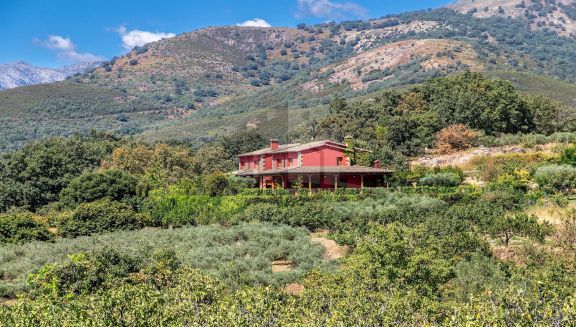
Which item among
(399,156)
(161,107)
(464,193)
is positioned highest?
(161,107)

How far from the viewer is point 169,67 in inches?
7869

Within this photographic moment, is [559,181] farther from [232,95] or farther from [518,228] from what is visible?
[232,95]

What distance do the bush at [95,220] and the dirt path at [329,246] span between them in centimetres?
1363

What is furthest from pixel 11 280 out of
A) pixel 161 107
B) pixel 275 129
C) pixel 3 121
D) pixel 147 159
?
pixel 161 107

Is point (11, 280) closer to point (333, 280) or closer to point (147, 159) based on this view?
point (333, 280)

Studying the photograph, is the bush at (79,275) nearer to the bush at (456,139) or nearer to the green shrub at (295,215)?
the green shrub at (295,215)

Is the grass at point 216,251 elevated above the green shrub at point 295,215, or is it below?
below

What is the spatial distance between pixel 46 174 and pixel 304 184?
28005 millimetres

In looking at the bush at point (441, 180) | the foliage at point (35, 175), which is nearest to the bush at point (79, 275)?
the bush at point (441, 180)

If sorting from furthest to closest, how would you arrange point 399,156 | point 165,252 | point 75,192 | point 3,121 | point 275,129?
point 3,121 < point 275,129 < point 399,156 < point 75,192 < point 165,252

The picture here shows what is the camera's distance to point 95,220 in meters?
34.1

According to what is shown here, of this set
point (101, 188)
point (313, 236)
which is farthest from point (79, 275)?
point (101, 188)

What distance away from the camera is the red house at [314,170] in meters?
41.9

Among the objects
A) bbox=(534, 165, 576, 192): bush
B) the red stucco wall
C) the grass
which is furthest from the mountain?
the grass
